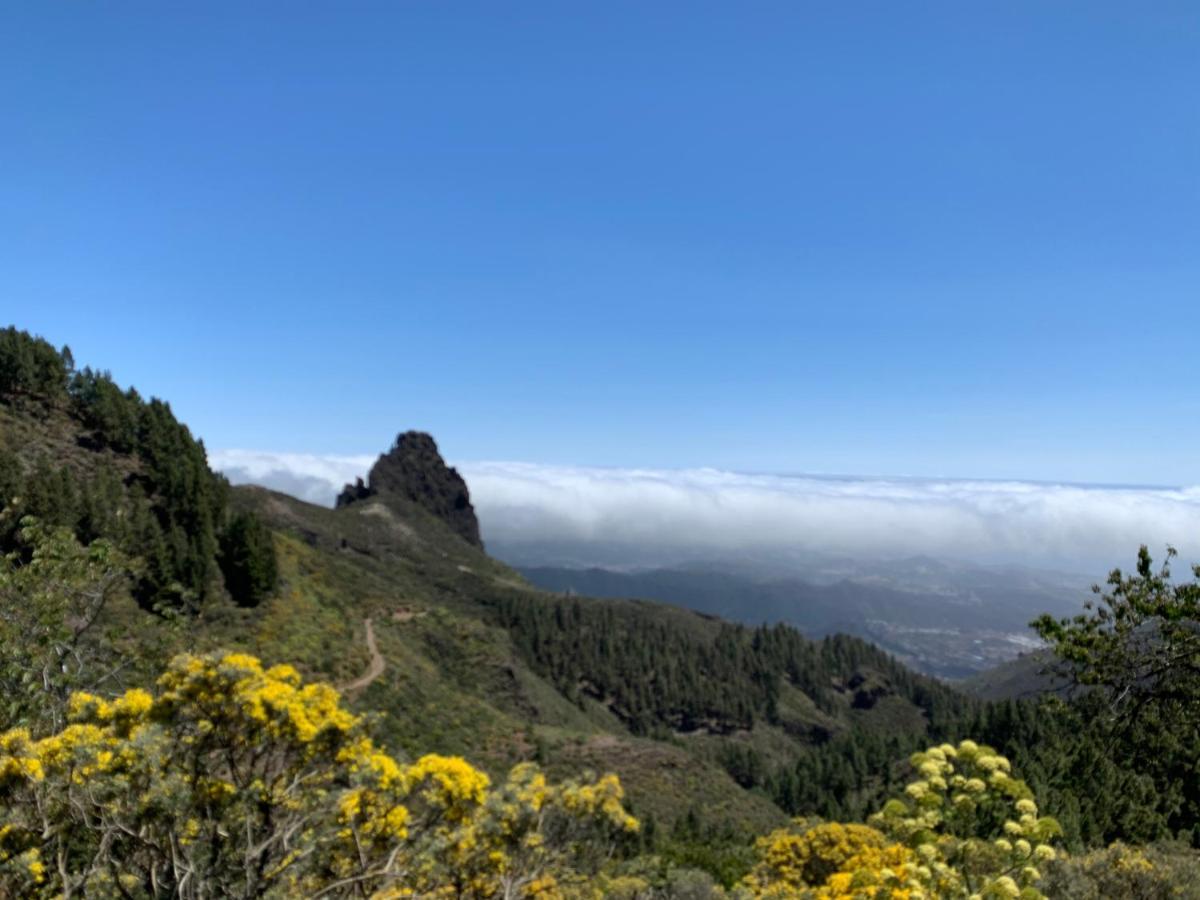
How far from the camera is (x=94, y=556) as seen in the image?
1506cm

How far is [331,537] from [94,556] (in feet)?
393

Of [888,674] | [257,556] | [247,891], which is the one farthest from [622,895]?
[888,674]

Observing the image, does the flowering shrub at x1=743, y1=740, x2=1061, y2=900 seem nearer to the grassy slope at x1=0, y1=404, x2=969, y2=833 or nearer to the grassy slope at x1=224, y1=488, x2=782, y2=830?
the grassy slope at x1=0, y1=404, x2=969, y2=833

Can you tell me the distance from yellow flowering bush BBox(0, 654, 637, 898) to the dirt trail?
3990cm

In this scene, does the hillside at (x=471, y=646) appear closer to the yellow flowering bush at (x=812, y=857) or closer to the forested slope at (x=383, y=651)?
the forested slope at (x=383, y=651)

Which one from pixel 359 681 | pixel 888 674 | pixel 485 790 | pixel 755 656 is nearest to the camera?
→ pixel 485 790

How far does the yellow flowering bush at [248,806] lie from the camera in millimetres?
9719

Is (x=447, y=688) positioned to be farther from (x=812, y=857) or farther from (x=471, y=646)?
(x=812, y=857)

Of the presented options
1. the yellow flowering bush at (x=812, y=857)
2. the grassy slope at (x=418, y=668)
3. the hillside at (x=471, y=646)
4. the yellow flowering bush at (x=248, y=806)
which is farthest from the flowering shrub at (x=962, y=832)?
the yellow flowering bush at (x=812, y=857)

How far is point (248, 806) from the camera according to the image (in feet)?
33.5

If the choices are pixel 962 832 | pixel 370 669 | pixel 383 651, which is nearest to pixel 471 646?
pixel 383 651

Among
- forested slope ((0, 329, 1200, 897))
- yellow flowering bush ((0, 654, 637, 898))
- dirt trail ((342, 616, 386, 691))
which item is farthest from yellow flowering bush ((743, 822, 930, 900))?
dirt trail ((342, 616, 386, 691))

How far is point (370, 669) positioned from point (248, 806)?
4863cm

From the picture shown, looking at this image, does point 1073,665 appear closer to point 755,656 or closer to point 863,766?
point 863,766
